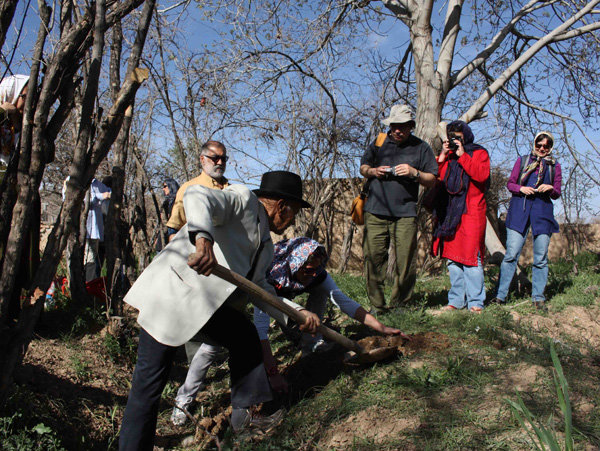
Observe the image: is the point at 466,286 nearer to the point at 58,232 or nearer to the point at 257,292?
the point at 257,292

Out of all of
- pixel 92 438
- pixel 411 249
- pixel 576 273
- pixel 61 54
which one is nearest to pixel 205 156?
pixel 61 54

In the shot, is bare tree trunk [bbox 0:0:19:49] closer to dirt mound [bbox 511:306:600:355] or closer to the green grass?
the green grass

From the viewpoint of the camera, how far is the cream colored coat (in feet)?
7.56

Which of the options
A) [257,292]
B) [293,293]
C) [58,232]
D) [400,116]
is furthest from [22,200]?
[400,116]

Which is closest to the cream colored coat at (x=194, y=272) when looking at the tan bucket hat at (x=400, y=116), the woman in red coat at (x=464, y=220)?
the tan bucket hat at (x=400, y=116)

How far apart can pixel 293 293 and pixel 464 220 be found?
1.97 meters

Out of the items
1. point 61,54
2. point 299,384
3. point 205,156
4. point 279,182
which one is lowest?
point 299,384

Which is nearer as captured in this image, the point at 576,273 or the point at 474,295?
the point at 474,295

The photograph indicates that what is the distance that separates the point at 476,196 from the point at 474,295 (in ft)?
3.10

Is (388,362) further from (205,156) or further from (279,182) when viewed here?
(205,156)

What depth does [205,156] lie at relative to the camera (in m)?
4.14

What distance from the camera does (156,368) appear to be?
2373mm

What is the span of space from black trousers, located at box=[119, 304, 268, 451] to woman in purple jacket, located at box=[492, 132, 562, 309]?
3243 mm

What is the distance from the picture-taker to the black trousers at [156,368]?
2338 mm
